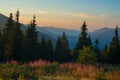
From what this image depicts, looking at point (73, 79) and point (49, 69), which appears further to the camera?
point (49, 69)

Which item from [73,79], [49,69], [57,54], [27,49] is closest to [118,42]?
[57,54]

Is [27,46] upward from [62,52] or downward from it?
upward

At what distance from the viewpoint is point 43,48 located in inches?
2744

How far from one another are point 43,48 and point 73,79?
5053 centimetres

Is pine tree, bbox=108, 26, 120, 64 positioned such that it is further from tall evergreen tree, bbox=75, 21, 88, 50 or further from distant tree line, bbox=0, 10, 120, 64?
tall evergreen tree, bbox=75, 21, 88, 50

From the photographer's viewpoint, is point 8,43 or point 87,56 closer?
point 87,56

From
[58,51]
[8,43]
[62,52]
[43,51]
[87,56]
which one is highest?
[8,43]

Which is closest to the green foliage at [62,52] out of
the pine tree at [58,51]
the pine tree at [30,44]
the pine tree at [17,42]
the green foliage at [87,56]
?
the pine tree at [58,51]

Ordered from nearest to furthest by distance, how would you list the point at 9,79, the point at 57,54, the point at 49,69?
the point at 9,79, the point at 49,69, the point at 57,54

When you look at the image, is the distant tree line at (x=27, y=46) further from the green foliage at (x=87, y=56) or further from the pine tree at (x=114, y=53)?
the green foliage at (x=87, y=56)

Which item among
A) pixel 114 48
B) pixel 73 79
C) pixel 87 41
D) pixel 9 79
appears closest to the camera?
pixel 9 79

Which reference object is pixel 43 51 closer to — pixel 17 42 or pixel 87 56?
pixel 17 42

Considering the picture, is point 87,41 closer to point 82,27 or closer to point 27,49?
point 82,27

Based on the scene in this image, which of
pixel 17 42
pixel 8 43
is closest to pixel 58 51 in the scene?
pixel 17 42
